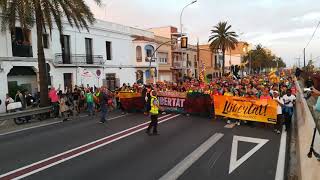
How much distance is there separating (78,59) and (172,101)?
49.4 ft

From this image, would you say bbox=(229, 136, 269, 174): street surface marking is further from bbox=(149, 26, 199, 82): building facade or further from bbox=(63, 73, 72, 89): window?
bbox=(149, 26, 199, 82): building facade

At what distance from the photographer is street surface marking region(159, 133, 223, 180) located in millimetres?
7070

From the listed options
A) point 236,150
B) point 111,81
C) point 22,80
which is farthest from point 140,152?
point 111,81

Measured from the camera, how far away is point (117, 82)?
35219 millimetres

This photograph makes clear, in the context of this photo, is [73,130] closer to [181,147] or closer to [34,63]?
[181,147]

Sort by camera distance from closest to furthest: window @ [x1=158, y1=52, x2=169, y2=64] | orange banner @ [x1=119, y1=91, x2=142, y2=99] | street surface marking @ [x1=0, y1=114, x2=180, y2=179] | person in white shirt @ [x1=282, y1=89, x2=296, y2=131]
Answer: street surface marking @ [x1=0, y1=114, x2=180, y2=179] → person in white shirt @ [x1=282, y1=89, x2=296, y2=131] → orange banner @ [x1=119, y1=91, x2=142, y2=99] → window @ [x1=158, y1=52, x2=169, y2=64]

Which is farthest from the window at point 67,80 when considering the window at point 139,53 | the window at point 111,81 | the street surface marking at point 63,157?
the street surface marking at point 63,157

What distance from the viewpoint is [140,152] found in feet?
29.7

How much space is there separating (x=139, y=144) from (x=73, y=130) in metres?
4.07

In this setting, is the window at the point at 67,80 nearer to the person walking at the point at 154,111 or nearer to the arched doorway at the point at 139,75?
the arched doorway at the point at 139,75

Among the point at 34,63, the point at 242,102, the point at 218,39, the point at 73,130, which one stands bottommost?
the point at 73,130

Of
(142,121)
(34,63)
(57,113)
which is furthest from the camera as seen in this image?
(34,63)

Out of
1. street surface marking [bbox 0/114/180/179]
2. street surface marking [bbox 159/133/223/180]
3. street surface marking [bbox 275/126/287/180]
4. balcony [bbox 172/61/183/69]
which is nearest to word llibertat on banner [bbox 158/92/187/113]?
street surface marking [bbox 0/114/180/179]

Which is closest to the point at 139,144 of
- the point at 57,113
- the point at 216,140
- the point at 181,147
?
the point at 181,147
